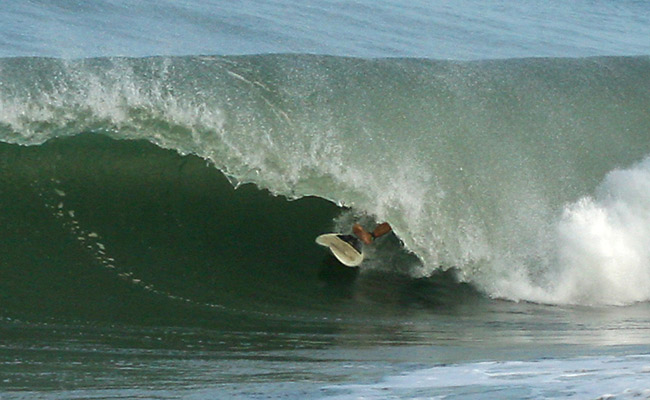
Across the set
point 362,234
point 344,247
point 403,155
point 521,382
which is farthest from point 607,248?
point 521,382

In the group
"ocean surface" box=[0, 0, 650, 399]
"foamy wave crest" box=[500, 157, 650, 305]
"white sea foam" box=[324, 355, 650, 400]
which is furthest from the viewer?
"foamy wave crest" box=[500, 157, 650, 305]

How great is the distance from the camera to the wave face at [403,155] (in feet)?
23.5

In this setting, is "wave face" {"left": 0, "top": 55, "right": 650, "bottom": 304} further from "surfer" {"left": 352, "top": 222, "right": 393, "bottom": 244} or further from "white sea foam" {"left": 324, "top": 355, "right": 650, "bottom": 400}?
"white sea foam" {"left": 324, "top": 355, "right": 650, "bottom": 400}

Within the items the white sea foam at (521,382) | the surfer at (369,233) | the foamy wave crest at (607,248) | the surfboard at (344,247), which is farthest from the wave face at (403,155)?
the white sea foam at (521,382)

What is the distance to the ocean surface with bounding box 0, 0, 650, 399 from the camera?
421 centimetres

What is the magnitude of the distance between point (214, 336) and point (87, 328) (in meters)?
0.68

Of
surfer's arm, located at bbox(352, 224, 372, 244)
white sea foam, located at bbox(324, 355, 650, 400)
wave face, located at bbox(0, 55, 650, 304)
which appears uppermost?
wave face, located at bbox(0, 55, 650, 304)

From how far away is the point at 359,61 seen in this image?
10.3 m

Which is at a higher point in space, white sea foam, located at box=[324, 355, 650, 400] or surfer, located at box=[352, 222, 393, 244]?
surfer, located at box=[352, 222, 393, 244]

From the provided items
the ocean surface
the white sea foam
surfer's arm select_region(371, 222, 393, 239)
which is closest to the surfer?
surfer's arm select_region(371, 222, 393, 239)

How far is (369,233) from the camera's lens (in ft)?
22.7

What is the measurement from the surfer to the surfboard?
2.2 inches

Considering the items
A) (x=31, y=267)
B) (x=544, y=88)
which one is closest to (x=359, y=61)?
(x=544, y=88)

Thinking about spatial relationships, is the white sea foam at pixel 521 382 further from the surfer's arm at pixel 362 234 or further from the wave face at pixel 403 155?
the wave face at pixel 403 155
